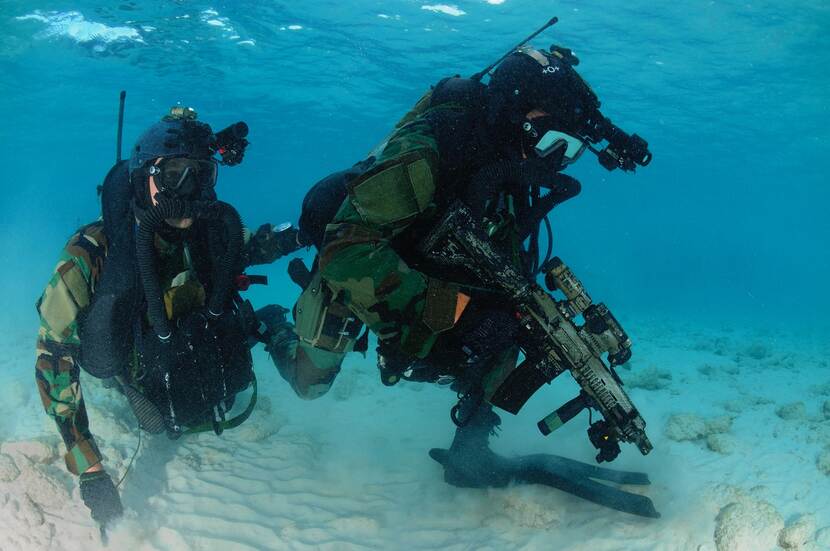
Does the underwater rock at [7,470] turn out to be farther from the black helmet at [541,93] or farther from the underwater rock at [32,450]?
Result: the black helmet at [541,93]

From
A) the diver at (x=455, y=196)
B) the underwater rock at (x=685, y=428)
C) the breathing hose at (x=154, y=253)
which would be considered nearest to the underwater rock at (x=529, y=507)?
the diver at (x=455, y=196)

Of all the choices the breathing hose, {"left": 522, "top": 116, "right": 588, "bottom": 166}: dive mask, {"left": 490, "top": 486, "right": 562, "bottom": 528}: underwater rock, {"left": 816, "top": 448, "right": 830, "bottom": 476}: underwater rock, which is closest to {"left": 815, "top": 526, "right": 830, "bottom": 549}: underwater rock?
{"left": 816, "top": 448, "right": 830, "bottom": 476}: underwater rock

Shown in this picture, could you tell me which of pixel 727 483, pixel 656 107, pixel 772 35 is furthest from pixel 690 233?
pixel 727 483

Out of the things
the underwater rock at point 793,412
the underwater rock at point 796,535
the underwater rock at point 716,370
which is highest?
the underwater rock at point 796,535

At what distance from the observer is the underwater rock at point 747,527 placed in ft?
11.9

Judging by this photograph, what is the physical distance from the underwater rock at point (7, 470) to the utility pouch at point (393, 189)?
11.4 feet

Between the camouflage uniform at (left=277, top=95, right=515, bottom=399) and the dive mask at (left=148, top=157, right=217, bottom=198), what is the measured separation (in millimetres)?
1413

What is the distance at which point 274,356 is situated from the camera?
18.0 feet

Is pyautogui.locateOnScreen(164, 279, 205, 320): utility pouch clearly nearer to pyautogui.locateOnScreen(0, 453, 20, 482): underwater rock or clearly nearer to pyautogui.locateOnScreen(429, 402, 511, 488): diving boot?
pyautogui.locateOnScreen(0, 453, 20, 482): underwater rock

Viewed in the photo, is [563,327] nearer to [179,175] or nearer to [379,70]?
[179,175]

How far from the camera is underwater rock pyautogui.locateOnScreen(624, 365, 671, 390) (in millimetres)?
9352

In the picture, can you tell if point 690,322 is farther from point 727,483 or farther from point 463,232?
point 463,232

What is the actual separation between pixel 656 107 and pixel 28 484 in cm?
2760

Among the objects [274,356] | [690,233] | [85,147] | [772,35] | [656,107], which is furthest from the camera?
[690,233]
